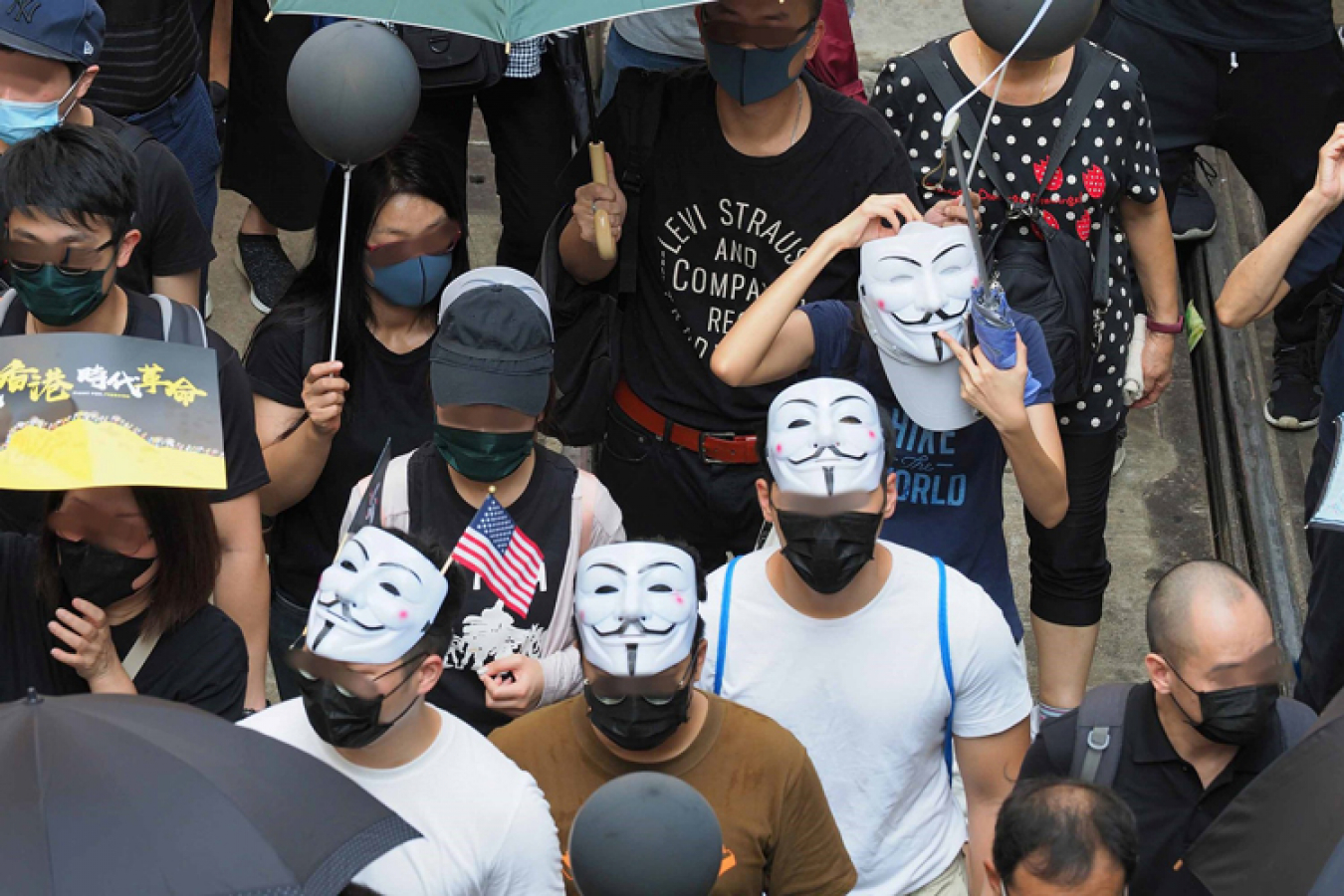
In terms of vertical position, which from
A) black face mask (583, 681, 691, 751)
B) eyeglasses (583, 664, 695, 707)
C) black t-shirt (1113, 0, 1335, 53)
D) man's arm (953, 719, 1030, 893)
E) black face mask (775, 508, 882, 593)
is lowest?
man's arm (953, 719, 1030, 893)

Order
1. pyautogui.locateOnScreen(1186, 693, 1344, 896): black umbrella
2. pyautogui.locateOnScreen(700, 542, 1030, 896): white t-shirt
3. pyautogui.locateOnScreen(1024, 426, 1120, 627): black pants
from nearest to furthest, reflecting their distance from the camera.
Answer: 1. pyautogui.locateOnScreen(1186, 693, 1344, 896): black umbrella
2. pyautogui.locateOnScreen(700, 542, 1030, 896): white t-shirt
3. pyautogui.locateOnScreen(1024, 426, 1120, 627): black pants

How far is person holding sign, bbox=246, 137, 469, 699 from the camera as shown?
175 inches

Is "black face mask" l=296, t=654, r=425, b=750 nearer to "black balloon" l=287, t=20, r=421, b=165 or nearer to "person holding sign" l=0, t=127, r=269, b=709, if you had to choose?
"person holding sign" l=0, t=127, r=269, b=709

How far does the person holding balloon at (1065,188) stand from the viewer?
4684 mm

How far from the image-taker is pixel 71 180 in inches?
155

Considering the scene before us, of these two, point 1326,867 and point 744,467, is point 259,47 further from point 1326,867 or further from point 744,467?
point 1326,867

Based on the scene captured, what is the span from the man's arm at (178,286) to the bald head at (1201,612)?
7.85 ft

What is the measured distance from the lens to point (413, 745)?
132 inches

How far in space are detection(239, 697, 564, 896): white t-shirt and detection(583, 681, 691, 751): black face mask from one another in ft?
0.54

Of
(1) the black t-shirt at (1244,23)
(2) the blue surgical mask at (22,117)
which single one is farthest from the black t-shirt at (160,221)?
(1) the black t-shirt at (1244,23)

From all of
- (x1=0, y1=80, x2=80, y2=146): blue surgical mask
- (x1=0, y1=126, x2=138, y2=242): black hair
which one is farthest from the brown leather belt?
(x1=0, y1=80, x2=80, y2=146): blue surgical mask

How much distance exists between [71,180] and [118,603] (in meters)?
0.87

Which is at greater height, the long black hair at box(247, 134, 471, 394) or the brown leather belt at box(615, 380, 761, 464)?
the long black hair at box(247, 134, 471, 394)

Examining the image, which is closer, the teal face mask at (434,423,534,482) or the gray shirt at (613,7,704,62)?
the teal face mask at (434,423,534,482)
